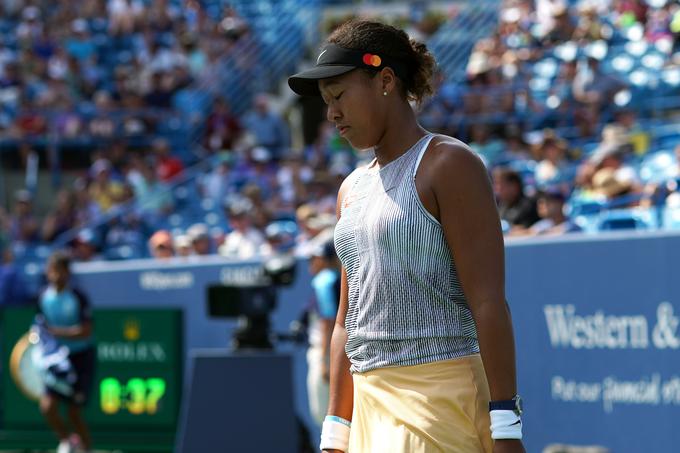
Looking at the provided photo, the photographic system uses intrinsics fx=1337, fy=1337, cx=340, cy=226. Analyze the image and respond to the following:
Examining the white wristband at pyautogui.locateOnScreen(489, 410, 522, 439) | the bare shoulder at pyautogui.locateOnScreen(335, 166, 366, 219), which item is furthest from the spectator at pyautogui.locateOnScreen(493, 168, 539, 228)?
the white wristband at pyautogui.locateOnScreen(489, 410, 522, 439)

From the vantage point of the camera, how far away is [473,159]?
3098 millimetres

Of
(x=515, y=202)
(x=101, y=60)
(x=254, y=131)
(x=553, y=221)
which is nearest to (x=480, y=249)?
Answer: (x=553, y=221)

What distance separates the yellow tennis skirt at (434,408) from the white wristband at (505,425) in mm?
120

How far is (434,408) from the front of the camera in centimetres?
314

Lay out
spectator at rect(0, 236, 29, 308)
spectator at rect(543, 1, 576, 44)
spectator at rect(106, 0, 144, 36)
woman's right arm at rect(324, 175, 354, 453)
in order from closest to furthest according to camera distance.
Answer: woman's right arm at rect(324, 175, 354, 453) → spectator at rect(0, 236, 29, 308) → spectator at rect(543, 1, 576, 44) → spectator at rect(106, 0, 144, 36)

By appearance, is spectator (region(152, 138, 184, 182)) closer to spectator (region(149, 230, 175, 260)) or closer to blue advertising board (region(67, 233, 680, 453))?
spectator (region(149, 230, 175, 260))

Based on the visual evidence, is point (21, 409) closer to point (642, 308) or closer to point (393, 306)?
point (642, 308)

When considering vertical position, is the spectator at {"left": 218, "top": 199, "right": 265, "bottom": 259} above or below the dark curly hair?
below

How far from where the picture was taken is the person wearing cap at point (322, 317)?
818 centimetres

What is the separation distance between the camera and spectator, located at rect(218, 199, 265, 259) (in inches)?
479

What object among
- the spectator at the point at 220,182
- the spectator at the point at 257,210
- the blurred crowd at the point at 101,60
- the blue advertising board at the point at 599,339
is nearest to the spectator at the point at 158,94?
the blurred crowd at the point at 101,60

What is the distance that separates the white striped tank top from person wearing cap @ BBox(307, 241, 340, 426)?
4.65m

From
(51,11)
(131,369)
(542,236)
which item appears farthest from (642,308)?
(51,11)

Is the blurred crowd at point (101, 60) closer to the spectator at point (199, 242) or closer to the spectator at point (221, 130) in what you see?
the spectator at point (221, 130)
